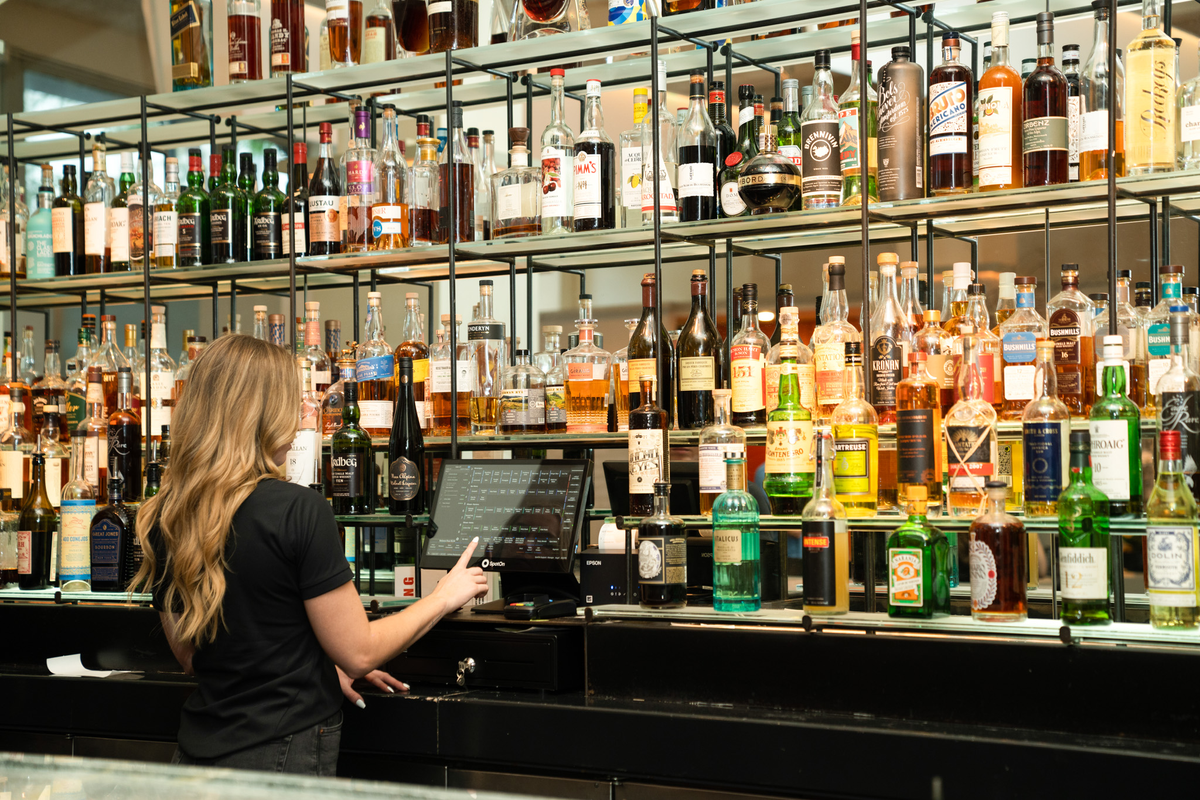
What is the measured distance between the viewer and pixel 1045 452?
6.58 feet

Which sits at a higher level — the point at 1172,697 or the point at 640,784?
the point at 1172,697

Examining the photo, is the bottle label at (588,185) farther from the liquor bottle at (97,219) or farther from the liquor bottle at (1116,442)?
the liquor bottle at (97,219)

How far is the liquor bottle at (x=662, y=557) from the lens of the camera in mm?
2338

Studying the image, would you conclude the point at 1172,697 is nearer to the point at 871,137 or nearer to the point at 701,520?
the point at 701,520

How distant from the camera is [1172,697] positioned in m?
1.79

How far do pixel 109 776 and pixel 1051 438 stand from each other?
157 cm

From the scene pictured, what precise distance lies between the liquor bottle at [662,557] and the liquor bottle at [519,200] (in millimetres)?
830

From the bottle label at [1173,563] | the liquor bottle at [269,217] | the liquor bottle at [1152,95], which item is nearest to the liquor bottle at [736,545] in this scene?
the bottle label at [1173,563]

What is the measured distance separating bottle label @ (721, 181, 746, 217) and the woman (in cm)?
109

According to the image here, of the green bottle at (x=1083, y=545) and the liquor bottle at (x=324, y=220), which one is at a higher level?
the liquor bottle at (x=324, y=220)

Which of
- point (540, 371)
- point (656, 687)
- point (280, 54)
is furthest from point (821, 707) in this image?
point (280, 54)

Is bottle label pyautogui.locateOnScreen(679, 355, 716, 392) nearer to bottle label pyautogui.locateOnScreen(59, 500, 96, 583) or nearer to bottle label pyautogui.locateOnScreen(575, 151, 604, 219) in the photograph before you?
bottle label pyautogui.locateOnScreen(575, 151, 604, 219)

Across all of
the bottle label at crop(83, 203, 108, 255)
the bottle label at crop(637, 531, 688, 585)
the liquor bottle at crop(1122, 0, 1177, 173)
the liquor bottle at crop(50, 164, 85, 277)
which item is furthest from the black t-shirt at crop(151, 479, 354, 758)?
the liquor bottle at crop(50, 164, 85, 277)

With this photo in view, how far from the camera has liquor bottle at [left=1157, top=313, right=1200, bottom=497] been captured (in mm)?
1937
